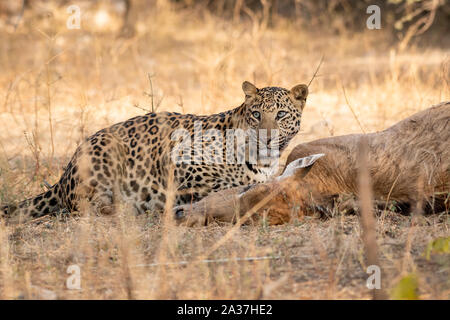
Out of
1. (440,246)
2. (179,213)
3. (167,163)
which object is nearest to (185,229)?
(179,213)

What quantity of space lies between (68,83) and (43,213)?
14.4 feet

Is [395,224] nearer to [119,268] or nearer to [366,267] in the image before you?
[366,267]

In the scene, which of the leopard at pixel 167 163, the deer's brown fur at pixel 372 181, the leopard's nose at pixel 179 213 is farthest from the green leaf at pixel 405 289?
the leopard at pixel 167 163

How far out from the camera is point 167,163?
258 inches

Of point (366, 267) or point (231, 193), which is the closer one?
point (366, 267)

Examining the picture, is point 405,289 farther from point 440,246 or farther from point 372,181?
point 372,181

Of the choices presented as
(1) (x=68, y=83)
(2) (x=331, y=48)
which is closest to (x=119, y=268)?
(1) (x=68, y=83)

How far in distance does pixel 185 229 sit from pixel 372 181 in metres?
1.58

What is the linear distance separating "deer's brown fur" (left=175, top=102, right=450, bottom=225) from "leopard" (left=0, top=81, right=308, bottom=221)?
79cm

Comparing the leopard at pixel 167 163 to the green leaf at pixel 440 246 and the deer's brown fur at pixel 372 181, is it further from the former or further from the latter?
the green leaf at pixel 440 246

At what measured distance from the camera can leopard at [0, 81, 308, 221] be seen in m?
6.30

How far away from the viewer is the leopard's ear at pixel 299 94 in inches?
262
